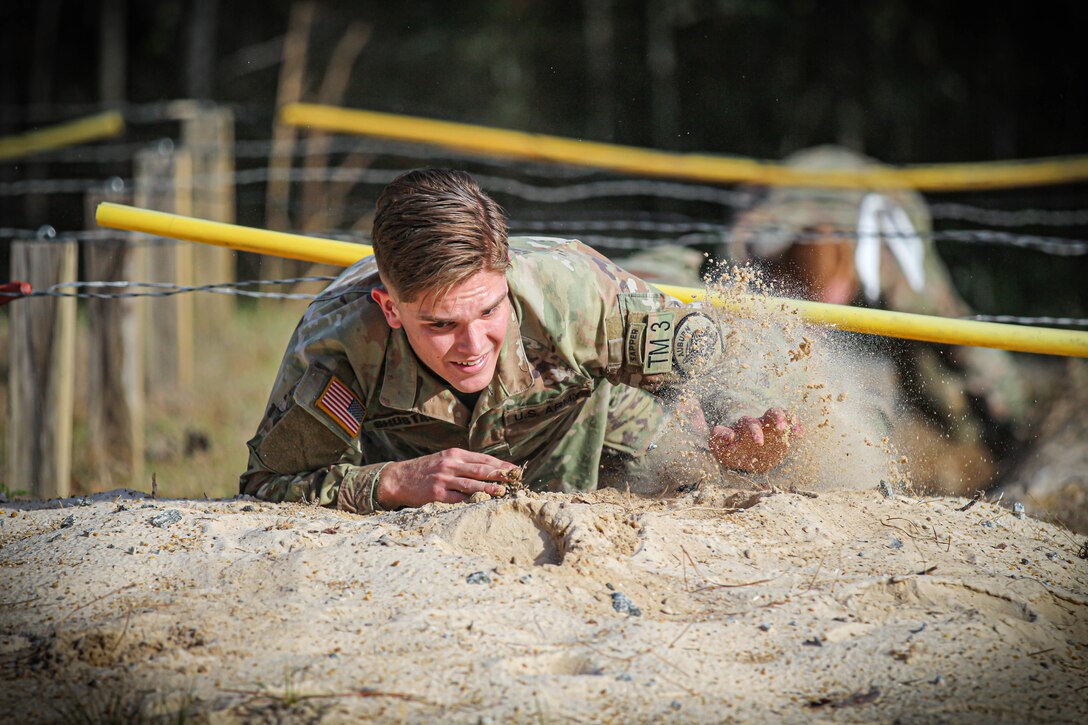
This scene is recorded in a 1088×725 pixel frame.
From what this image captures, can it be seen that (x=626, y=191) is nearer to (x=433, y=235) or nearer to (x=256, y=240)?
(x=256, y=240)

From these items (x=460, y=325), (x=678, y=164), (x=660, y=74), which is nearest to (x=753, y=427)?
(x=460, y=325)

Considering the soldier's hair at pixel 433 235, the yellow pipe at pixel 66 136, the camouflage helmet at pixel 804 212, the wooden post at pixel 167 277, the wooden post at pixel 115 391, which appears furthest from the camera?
the yellow pipe at pixel 66 136

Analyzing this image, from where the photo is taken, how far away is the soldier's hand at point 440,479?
2.90 meters

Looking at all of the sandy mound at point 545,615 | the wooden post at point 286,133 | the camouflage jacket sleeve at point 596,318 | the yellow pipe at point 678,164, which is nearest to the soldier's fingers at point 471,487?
the sandy mound at point 545,615

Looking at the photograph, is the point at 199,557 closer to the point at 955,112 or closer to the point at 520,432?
the point at 520,432

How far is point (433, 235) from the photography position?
2.78 meters

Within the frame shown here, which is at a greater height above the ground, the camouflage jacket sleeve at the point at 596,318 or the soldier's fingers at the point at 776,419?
the camouflage jacket sleeve at the point at 596,318

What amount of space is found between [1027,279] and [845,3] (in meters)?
2.98

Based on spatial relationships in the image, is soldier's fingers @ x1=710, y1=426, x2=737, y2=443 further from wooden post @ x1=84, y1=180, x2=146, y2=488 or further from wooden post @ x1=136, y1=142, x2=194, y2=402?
wooden post @ x1=136, y1=142, x2=194, y2=402

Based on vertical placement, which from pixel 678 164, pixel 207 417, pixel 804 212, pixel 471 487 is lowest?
pixel 207 417

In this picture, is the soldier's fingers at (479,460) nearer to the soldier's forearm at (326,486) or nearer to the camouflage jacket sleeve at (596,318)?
the soldier's forearm at (326,486)

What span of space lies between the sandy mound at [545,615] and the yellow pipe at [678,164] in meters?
4.72

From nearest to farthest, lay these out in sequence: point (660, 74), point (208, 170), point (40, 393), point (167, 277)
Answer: point (40, 393)
point (167, 277)
point (208, 170)
point (660, 74)

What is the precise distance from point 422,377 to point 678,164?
4596 mm
